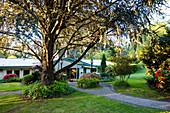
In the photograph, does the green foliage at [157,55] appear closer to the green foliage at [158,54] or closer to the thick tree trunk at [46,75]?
the green foliage at [158,54]

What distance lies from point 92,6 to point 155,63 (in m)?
7.43

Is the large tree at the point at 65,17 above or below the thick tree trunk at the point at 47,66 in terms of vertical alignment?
above

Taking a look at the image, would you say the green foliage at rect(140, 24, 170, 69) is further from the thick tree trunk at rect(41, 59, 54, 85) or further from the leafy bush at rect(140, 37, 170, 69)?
the thick tree trunk at rect(41, 59, 54, 85)

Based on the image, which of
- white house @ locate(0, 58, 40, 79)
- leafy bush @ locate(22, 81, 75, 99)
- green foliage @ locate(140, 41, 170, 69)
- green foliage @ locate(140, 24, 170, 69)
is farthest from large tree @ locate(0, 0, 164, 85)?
white house @ locate(0, 58, 40, 79)

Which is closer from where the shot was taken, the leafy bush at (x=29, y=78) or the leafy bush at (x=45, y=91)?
the leafy bush at (x=45, y=91)

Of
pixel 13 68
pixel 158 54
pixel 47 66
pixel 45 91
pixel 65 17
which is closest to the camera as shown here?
pixel 45 91

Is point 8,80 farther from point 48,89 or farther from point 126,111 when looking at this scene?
point 126,111

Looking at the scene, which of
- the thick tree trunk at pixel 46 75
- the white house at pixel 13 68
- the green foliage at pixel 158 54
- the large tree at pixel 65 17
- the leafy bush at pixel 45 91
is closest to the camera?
the large tree at pixel 65 17

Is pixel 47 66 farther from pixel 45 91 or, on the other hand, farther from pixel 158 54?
pixel 158 54

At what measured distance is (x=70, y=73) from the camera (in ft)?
74.1

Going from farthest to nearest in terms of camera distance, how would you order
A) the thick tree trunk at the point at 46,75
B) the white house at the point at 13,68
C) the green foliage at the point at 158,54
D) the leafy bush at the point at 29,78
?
the white house at the point at 13,68 < the leafy bush at the point at 29,78 < the green foliage at the point at 158,54 < the thick tree trunk at the point at 46,75

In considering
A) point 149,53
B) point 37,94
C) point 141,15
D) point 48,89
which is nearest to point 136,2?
point 141,15

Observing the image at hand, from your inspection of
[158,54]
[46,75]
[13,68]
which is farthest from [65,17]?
[13,68]

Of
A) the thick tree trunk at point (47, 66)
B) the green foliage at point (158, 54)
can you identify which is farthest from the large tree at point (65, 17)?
the green foliage at point (158, 54)
